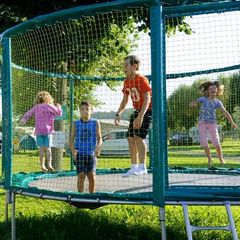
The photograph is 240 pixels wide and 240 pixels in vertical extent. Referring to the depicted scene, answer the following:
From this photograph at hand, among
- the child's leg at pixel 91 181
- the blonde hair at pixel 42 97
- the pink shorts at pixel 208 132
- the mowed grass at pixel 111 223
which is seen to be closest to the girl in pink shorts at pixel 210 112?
the pink shorts at pixel 208 132

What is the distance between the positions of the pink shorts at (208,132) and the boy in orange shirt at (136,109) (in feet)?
2.45

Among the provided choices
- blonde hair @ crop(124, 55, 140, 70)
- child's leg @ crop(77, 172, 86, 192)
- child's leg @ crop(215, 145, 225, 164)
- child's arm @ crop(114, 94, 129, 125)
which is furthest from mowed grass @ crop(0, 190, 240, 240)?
blonde hair @ crop(124, 55, 140, 70)

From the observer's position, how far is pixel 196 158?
5.28 metres

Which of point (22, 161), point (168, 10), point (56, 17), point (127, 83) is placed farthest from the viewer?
point (22, 161)

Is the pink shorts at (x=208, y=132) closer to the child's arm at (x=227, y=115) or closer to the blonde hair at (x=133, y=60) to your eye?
the child's arm at (x=227, y=115)

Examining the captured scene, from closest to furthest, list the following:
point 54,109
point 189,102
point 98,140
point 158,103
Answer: point 158,103, point 98,140, point 189,102, point 54,109

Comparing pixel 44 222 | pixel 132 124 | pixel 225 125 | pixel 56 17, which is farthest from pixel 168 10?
pixel 44 222

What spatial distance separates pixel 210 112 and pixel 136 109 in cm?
122

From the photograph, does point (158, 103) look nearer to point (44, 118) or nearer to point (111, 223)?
point (111, 223)

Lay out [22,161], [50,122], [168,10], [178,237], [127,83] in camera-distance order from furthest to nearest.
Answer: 1. [50,122]
2. [22,161]
3. [178,237]
4. [127,83]
5. [168,10]

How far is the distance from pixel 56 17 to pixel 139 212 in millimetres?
2795

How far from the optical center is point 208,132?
517 centimetres

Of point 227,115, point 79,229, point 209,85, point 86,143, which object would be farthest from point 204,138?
point 79,229

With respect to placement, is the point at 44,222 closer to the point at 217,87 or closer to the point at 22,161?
the point at 22,161
